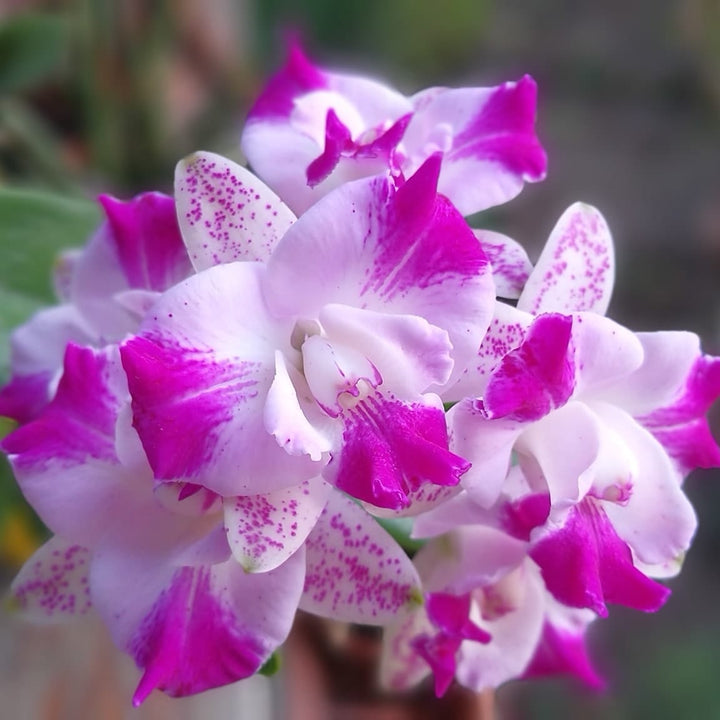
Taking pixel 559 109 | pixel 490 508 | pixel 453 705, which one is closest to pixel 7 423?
pixel 490 508

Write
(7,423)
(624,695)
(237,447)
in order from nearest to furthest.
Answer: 1. (237,447)
2. (7,423)
3. (624,695)

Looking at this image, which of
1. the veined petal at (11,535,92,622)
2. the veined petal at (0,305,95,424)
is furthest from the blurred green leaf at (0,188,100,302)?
the veined petal at (11,535,92,622)

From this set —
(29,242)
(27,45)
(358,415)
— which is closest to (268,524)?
(358,415)

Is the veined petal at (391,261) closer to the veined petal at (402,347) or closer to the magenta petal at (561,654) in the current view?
the veined petal at (402,347)

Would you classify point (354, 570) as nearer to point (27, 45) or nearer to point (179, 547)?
point (179, 547)

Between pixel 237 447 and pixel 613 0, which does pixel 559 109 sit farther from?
pixel 237 447

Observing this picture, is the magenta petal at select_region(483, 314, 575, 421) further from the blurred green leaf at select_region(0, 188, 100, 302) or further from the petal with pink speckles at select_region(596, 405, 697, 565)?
the blurred green leaf at select_region(0, 188, 100, 302)

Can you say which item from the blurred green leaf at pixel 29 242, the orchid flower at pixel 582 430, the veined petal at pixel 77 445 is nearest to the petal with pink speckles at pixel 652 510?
the orchid flower at pixel 582 430
